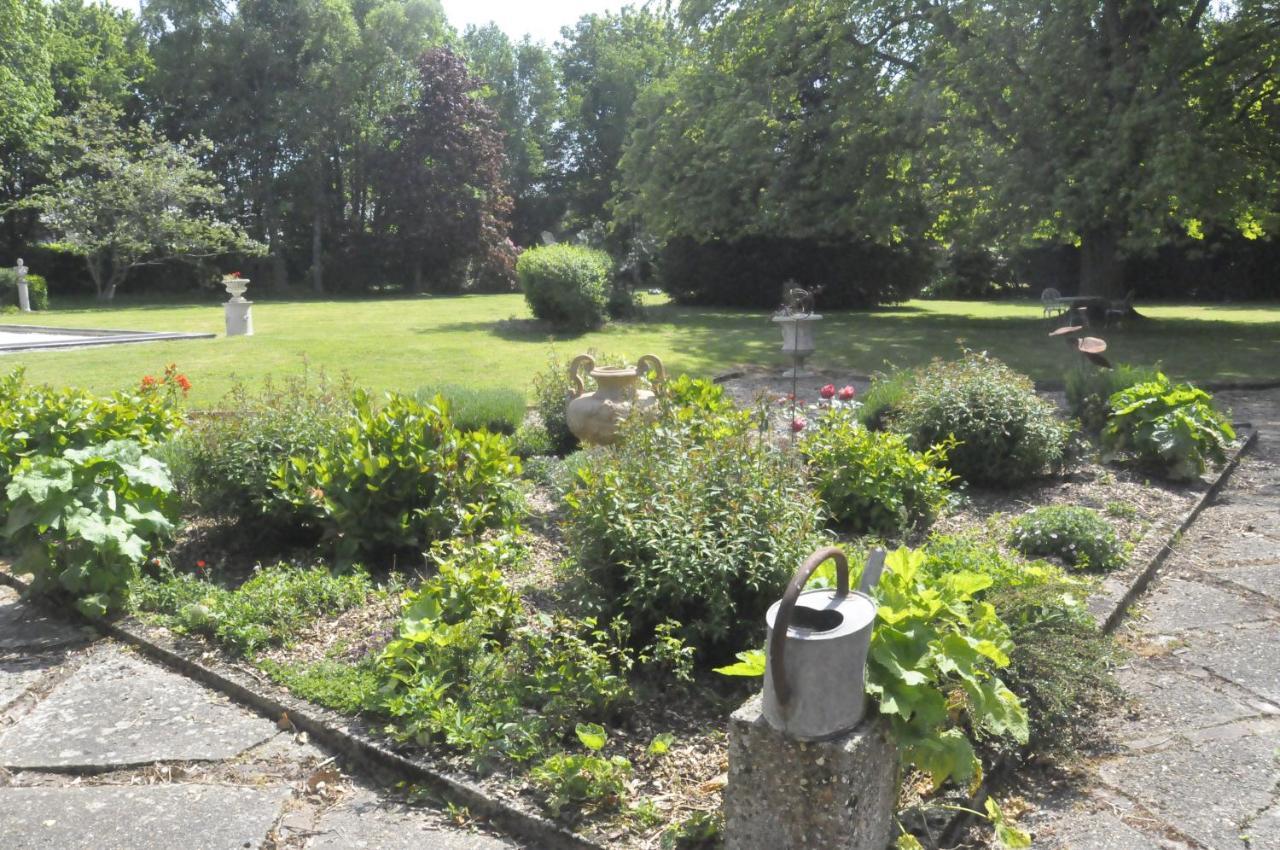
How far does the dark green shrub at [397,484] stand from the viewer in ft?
14.7

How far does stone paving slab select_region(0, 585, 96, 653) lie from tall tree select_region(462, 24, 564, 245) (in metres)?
34.2

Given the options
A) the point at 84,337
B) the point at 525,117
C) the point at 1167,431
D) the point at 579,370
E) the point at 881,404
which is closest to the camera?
the point at 1167,431

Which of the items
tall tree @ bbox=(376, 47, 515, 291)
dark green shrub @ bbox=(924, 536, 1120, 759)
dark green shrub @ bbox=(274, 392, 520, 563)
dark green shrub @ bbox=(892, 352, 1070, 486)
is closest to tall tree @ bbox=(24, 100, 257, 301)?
tall tree @ bbox=(376, 47, 515, 291)

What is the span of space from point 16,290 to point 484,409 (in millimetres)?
20951

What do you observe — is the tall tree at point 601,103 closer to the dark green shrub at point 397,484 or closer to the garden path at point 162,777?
the dark green shrub at point 397,484

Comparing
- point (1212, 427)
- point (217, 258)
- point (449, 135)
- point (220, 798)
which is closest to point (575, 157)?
point (449, 135)

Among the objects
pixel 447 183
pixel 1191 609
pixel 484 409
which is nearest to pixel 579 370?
pixel 484 409

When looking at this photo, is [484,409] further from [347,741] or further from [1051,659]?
[1051,659]

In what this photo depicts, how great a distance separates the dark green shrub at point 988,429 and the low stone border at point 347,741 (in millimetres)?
3712

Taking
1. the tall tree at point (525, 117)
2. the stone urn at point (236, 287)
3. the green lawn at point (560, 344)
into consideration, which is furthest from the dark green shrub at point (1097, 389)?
the tall tree at point (525, 117)

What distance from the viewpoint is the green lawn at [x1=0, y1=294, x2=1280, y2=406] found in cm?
1178

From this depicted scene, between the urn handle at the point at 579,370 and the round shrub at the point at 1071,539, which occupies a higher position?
the urn handle at the point at 579,370

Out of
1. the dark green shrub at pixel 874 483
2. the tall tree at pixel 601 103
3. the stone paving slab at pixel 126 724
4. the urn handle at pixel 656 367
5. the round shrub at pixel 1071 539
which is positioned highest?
the tall tree at pixel 601 103

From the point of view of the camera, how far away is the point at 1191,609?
4.30m
